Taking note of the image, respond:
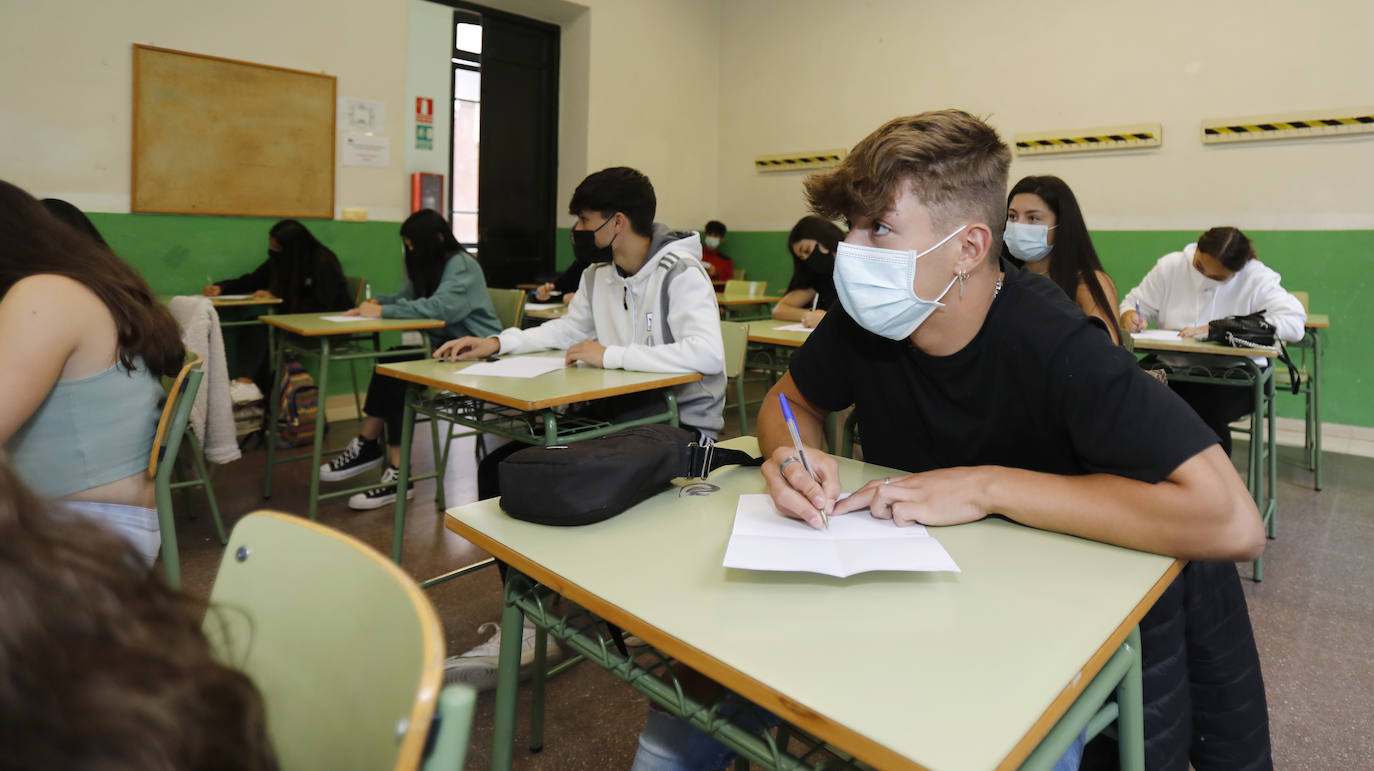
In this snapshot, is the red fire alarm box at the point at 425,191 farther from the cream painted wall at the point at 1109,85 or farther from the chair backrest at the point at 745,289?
the cream painted wall at the point at 1109,85

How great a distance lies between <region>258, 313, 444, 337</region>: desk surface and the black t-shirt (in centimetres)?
216

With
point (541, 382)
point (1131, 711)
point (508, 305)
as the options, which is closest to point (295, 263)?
point (508, 305)

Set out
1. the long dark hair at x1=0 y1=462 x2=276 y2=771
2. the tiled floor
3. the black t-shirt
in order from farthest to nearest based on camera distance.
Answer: the tiled floor
the black t-shirt
the long dark hair at x1=0 y1=462 x2=276 y2=771

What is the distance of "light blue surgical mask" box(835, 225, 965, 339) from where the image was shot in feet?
3.70

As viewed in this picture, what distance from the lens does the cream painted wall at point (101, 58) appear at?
12.5 ft

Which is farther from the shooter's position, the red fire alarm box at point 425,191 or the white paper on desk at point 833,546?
the red fire alarm box at point 425,191

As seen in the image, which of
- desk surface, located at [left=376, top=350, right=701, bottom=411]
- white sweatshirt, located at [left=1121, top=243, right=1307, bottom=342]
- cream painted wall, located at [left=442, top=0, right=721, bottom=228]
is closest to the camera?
desk surface, located at [left=376, top=350, right=701, bottom=411]

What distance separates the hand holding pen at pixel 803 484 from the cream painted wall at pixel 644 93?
18.2ft

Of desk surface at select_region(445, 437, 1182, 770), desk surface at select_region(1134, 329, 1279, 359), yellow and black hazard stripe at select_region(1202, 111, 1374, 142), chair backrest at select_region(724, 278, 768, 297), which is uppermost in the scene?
yellow and black hazard stripe at select_region(1202, 111, 1374, 142)

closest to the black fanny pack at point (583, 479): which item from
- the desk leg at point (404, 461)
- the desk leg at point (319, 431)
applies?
the desk leg at point (404, 461)

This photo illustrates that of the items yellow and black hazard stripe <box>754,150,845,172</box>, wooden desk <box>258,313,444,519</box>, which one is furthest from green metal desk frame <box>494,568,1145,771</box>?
yellow and black hazard stripe <box>754,150,845,172</box>

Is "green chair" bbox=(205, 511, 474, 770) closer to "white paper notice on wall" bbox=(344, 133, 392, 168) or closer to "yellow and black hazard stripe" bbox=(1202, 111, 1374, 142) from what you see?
"white paper notice on wall" bbox=(344, 133, 392, 168)

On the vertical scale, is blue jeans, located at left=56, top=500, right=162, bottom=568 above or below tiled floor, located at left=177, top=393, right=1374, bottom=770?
above

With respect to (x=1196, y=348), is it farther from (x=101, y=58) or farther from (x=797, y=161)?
(x=101, y=58)
